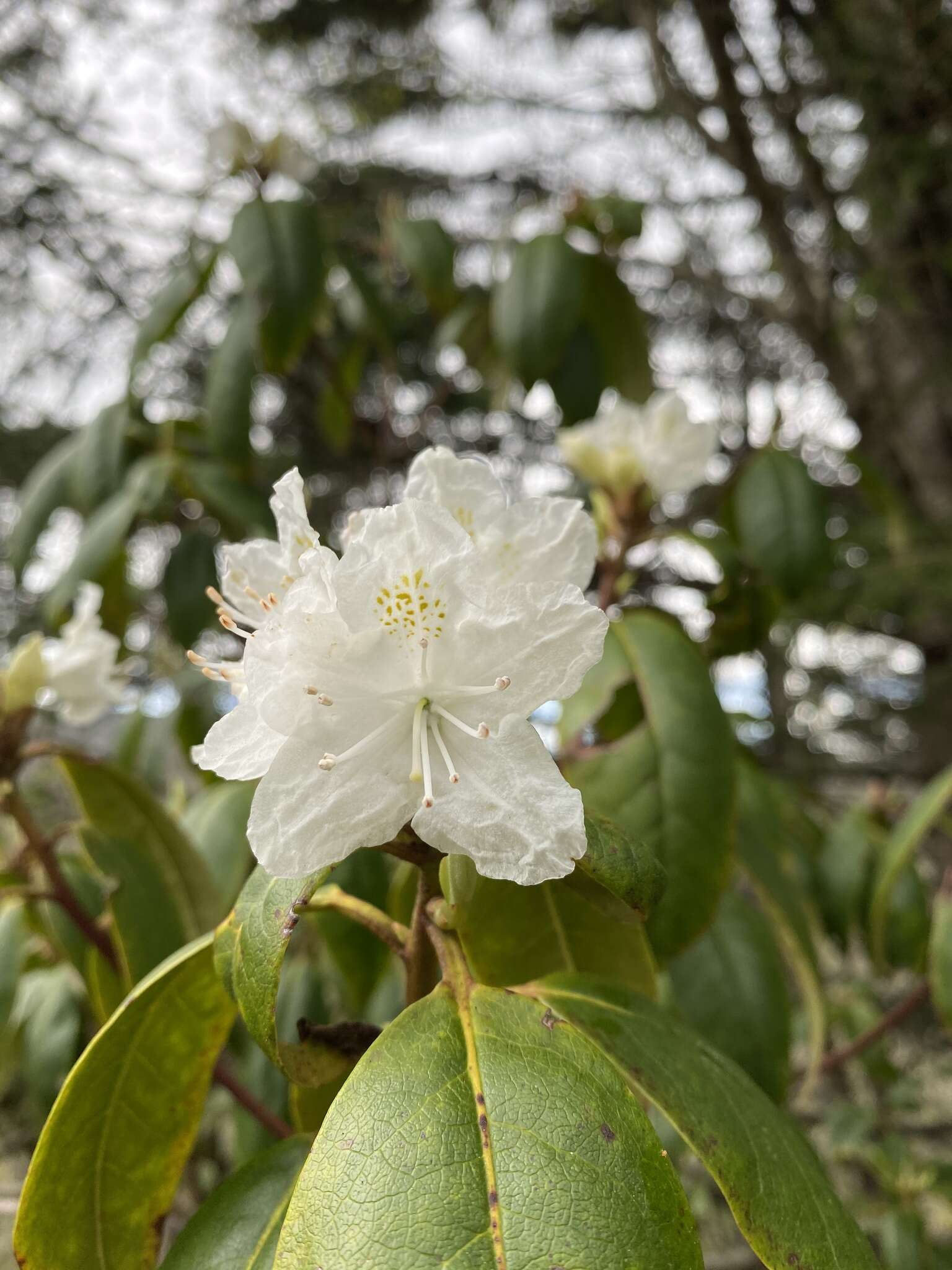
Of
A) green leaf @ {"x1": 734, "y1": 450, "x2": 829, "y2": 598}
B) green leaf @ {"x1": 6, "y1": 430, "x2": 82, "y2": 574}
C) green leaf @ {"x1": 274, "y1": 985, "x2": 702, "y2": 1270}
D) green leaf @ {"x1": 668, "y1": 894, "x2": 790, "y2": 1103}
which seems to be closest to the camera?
green leaf @ {"x1": 274, "y1": 985, "x2": 702, "y2": 1270}

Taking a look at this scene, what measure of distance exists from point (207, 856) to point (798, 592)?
0.89 meters

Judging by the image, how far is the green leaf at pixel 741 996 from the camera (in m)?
0.95

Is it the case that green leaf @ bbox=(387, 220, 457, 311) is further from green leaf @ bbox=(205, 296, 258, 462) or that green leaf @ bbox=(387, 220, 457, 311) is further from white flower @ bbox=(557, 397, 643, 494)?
white flower @ bbox=(557, 397, 643, 494)

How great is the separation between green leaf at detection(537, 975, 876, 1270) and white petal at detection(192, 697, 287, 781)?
0.22 m

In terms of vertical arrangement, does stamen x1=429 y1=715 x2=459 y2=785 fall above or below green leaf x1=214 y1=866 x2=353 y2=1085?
above

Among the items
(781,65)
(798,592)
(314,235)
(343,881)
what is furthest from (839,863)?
(781,65)

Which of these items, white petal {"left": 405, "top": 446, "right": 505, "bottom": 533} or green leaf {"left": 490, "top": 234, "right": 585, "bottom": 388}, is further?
green leaf {"left": 490, "top": 234, "right": 585, "bottom": 388}

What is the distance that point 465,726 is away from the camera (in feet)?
1.77

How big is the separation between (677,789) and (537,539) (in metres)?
0.33

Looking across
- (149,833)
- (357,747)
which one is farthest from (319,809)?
(149,833)

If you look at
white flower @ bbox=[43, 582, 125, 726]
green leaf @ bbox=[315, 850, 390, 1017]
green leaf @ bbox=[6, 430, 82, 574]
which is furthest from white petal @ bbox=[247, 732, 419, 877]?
green leaf @ bbox=[6, 430, 82, 574]

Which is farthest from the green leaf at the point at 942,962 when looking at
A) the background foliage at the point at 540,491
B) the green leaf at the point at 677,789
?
the green leaf at the point at 677,789

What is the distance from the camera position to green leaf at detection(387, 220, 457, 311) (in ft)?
5.79

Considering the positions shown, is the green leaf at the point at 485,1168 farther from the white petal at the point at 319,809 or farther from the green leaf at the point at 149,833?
the green leaf at the point at 149,833
